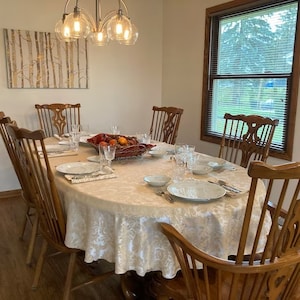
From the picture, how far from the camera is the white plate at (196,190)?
1552 mm

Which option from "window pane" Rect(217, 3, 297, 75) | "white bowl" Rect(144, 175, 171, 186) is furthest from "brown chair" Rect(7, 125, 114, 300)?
"window pane" Rect(217, 3, 297, 75)

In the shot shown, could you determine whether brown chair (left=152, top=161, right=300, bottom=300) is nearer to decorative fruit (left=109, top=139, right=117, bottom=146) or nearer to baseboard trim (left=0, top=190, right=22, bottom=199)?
decorative fruit (left=109, top=139, right=117, bottom=146)

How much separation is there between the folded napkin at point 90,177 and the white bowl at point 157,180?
0.21 m

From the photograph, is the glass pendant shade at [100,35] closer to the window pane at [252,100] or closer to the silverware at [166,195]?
the window pane at [252,100]

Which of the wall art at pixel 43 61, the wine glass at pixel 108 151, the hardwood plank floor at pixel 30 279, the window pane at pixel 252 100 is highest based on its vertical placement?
the wall art at pixel 43 61

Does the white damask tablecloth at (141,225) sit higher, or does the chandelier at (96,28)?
the chandelier at (96,28)

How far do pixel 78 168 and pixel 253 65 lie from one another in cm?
219

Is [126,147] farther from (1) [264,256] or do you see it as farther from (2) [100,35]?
(1) [264,256]

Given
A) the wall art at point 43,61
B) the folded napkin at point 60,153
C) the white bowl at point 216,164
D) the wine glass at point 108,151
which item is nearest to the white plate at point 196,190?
the white bowl at point 216,164

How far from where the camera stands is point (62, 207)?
1.79 meters

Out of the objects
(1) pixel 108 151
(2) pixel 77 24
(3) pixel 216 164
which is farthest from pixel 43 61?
(3) pixel 216 164

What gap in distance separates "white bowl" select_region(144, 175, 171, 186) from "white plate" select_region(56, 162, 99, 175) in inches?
13.9

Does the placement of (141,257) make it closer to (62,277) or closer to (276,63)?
(62,277)

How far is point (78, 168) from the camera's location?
204cm
